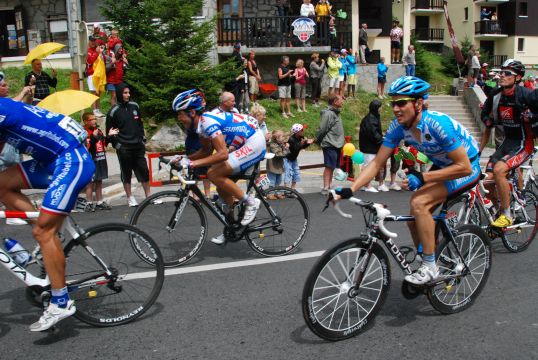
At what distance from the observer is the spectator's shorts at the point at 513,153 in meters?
6.84

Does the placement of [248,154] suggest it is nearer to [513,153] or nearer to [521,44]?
[513,153]

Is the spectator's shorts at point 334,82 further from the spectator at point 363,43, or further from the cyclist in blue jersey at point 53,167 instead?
the cyclist in blue jersey at point 53,167

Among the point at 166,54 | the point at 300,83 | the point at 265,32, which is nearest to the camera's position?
the point at 166,54

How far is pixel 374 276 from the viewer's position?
14.5 ft

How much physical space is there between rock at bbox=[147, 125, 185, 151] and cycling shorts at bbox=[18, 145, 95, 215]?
436 inches

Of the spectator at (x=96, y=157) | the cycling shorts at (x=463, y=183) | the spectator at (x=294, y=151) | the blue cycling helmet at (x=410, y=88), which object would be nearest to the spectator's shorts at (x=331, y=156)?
the spectator at (x=294, y=151)

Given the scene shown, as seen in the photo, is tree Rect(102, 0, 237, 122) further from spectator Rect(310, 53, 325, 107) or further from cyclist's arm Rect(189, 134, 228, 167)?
cyclist's arm Rect(189, 134, 228, 167)

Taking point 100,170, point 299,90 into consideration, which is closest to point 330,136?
point 100,170

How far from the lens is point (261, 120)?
10695 millimetres

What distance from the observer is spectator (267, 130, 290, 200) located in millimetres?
10477

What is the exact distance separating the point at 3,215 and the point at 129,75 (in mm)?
12895

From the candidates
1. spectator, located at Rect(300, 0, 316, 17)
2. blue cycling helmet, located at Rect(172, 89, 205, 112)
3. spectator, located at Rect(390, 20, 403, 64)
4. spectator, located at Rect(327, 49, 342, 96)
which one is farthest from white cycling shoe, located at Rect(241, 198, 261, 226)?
spectator, located at Rect(390, 20, 403, 64)

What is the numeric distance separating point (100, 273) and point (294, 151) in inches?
251

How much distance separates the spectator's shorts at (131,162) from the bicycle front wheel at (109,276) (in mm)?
4806
